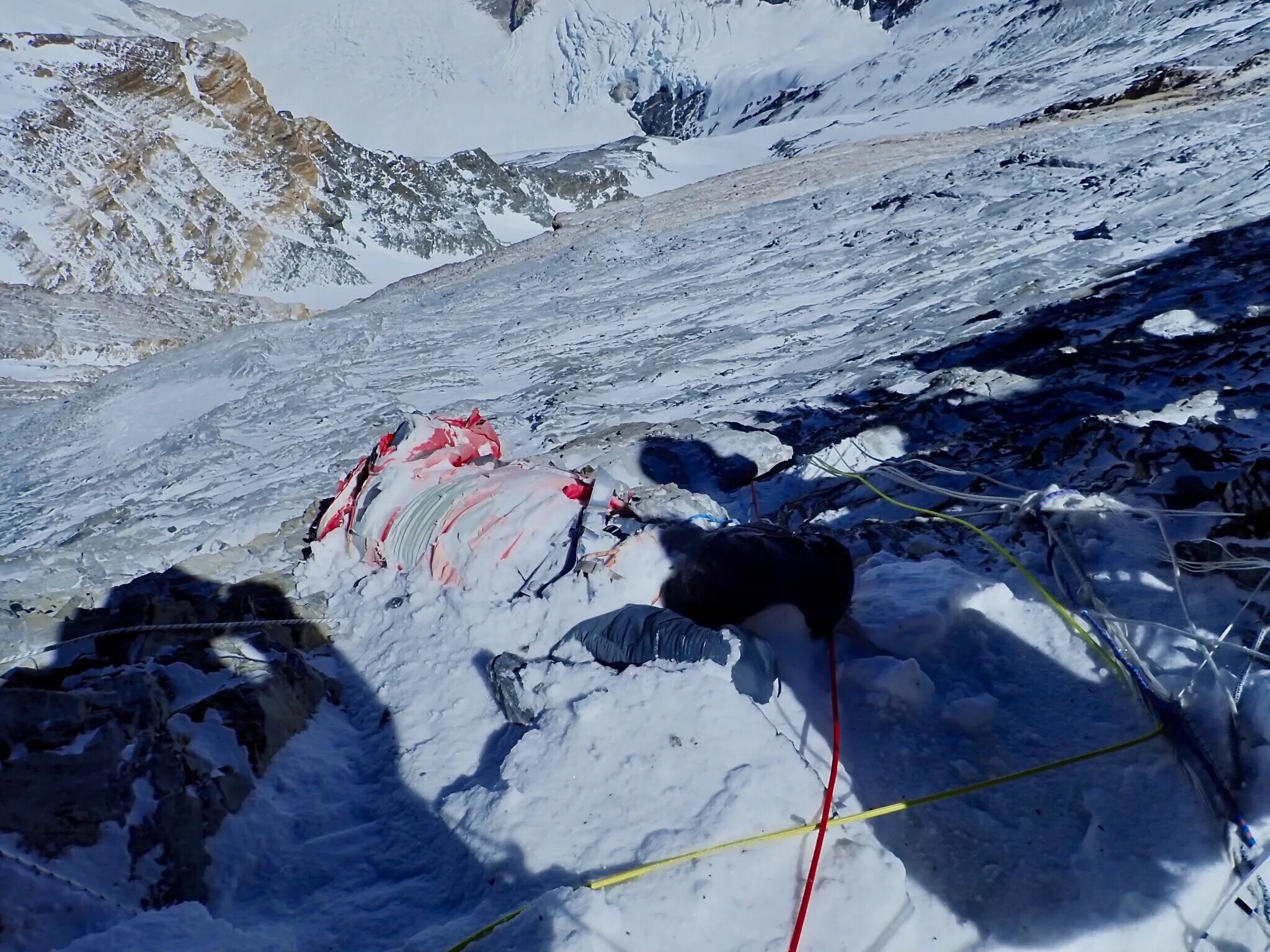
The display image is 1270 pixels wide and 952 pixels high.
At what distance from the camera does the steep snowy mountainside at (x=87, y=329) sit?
1497 cm

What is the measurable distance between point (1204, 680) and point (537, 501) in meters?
2.15

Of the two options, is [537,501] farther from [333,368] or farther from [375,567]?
[333,368]

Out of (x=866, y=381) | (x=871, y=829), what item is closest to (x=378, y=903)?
(x=871, y=829)

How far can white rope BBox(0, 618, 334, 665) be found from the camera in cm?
287

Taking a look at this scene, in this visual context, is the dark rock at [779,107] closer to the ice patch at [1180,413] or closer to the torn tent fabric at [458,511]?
the ice patch at [1180,413]

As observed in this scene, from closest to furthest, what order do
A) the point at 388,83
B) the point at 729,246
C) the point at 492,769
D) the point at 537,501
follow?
the point at 492,769
the point at 537,501
the point at 729,246
the point at 388,83

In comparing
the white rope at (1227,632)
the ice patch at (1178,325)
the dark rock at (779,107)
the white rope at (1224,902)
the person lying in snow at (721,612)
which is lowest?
the dark rock at (779,107)

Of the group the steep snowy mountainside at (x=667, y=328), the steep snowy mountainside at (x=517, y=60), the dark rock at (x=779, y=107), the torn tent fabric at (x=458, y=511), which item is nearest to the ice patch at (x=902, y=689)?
the torn tent fabric at (x=458, y=511)

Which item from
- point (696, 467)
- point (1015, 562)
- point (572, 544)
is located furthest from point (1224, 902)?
point (696, 467)

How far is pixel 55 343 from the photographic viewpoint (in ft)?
52.7

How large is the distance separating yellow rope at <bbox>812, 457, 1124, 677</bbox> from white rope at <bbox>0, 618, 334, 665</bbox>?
2.34 meters

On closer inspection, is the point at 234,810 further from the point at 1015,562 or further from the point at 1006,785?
the point at 1015,562

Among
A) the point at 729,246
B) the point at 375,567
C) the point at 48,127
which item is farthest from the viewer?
the point at 48,127

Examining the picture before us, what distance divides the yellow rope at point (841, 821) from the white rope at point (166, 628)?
183 centimetres
